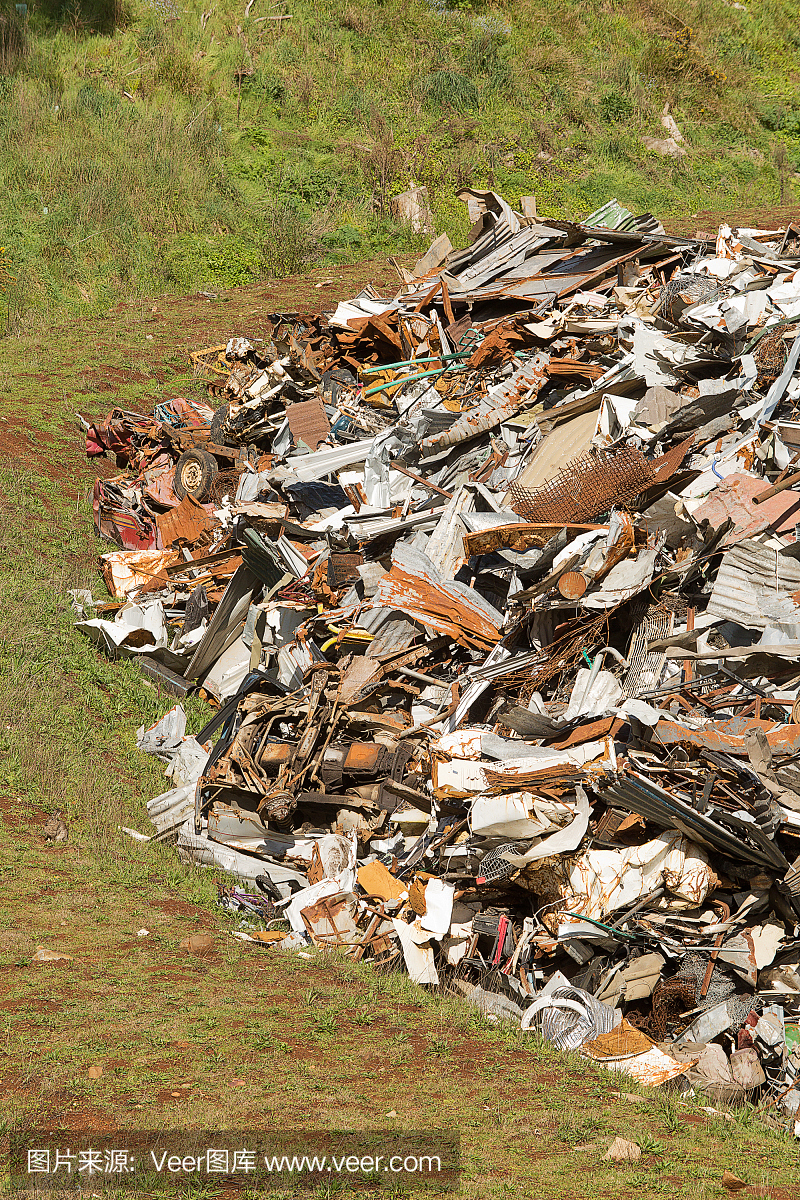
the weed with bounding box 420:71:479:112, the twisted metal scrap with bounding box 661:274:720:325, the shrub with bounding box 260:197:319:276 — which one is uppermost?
the weed with bounding box 420:71:479:112

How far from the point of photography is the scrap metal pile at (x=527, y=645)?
17.3ft

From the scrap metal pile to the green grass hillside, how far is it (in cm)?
651

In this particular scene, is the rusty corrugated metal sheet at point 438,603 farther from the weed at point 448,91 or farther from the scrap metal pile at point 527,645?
the weed at point 448,91

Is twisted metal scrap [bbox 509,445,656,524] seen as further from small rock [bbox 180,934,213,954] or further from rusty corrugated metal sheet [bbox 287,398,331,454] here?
small rock [bbox 180,934,213,954]

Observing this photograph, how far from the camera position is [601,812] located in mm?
5633

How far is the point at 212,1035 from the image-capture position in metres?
4.66

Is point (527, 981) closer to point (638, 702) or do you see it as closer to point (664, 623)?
point (638, 702)

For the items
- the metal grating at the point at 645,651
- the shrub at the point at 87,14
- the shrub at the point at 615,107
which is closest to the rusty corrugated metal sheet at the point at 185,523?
the metal grating at the point at 645,651

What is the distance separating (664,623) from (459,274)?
24.9 feet

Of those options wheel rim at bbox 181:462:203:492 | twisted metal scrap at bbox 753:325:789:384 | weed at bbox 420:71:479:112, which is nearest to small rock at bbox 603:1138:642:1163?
twisted metal scrap at bbox 753:325:789:384

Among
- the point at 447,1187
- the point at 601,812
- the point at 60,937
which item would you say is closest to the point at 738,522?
the point at 601,812

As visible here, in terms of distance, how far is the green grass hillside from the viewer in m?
16.0

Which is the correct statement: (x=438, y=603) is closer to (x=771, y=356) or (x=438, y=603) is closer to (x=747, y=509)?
(x=747, y=509)

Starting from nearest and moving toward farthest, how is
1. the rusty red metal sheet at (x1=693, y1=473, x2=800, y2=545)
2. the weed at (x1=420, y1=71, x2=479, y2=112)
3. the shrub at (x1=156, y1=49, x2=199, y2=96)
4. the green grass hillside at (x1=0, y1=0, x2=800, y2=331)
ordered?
1. the rusty red metal sheet at (x1=693, y1=473, x2=800, y2=545)
2. the green grass hillside at (x1=0, y1=0, x2=800, y2=331)
3. the shrub at (x1=156, y1=49, x2=199, y2=96)
4. the weed at (x1=420, y1=71, x2=479, y2=112)
